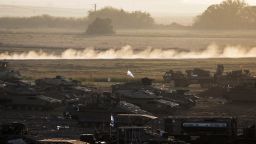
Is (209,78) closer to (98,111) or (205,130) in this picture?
(98,111)

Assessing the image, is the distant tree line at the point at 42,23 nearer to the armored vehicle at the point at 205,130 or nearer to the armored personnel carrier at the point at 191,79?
the armored personnel carrier at the point at 191,79

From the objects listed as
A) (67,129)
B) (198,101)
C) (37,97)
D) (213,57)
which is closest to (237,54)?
(213,57)

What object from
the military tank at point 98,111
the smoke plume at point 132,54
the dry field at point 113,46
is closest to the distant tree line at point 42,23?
the dry field at point 113,46

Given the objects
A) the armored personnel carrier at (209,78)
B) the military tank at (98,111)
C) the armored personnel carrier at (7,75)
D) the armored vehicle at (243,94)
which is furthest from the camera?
the armored personnel carrier at (209,78)

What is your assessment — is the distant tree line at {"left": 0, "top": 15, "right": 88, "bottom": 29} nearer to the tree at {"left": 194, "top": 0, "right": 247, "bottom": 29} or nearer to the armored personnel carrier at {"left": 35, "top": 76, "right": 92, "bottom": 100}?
the tree at {"left": 194, "top": 0, "right": 247, "bottom": 29}

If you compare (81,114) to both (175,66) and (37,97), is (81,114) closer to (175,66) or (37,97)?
(37,97)

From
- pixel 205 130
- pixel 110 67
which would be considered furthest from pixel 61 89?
pixel 110 67

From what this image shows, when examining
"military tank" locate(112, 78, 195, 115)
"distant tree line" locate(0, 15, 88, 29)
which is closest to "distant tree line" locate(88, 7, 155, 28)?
"distant tree line" locate(0, 15, 88, 29)
